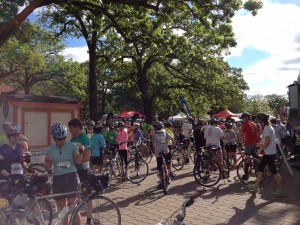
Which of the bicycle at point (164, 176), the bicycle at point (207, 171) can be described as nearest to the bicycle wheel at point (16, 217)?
the bicycle at point (164, 176)

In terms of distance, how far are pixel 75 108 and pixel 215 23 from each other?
21.3ft

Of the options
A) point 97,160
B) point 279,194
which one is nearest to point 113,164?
point 97,160

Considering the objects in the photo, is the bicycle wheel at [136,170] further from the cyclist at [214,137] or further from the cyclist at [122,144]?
the cyclist at [214,137]

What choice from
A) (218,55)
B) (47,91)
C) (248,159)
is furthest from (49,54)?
(248,159)

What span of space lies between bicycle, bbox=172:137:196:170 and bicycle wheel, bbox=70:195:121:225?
7.34 m

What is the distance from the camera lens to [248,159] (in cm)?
945

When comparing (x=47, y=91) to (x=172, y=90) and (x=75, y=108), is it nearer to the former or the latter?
(x=172, y=90)

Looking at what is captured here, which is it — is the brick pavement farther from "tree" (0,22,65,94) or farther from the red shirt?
"tree" (0,22,65,94)

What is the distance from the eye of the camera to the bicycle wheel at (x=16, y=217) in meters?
4.22

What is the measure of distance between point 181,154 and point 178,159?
249mm

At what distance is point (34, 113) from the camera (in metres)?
13.1

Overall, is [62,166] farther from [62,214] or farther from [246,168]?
[246,168]

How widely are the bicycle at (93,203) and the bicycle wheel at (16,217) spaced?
0.25 m

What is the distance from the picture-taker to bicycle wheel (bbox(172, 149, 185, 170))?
1241 cm
